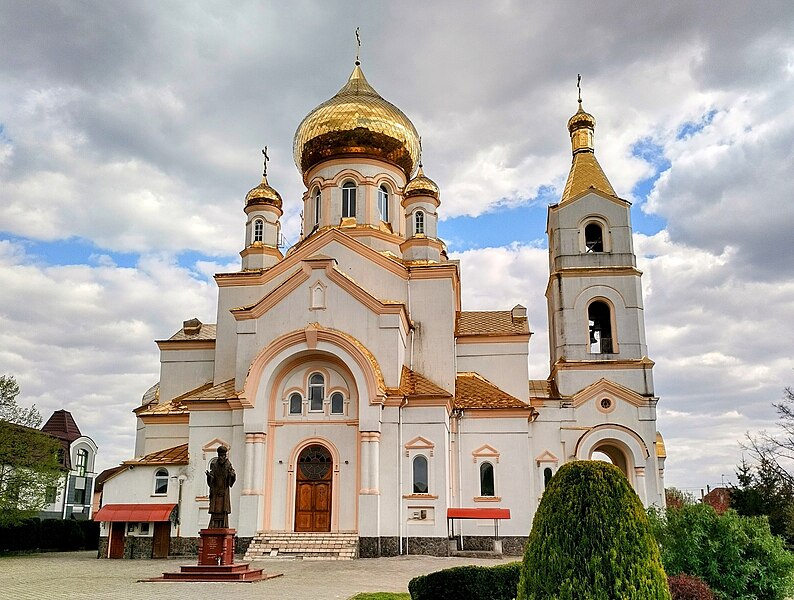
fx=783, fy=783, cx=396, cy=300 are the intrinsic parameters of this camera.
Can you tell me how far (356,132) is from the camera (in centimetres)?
2814

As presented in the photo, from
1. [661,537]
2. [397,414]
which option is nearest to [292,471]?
[397,414]

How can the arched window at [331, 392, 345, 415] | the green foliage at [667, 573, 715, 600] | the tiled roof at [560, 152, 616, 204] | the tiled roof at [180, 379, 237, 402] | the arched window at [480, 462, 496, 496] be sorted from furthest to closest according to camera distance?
the tiled roof at [560, 152, 616, 204] < the arched window at [480, 462, 496, 496] < the tiled roof at [180, 379, 237, 402] < the arched window at [331, 392, 345, 415] < the green foliage at [667, 573, 715, 600]

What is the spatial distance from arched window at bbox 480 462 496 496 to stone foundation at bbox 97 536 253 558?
6.85m

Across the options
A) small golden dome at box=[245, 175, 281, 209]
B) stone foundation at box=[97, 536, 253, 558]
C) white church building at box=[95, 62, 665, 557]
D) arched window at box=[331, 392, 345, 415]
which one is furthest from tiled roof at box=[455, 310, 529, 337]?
stone foundation at box=[97, 536, 253, 558]

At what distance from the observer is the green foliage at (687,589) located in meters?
9.73

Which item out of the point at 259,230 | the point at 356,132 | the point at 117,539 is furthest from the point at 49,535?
the point at 356,132

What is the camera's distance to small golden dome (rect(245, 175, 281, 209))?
2683 centimetres

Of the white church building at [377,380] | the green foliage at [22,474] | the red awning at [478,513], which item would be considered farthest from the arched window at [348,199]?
the green foliage at [22,474]

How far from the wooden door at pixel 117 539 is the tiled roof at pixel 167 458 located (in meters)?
1.75

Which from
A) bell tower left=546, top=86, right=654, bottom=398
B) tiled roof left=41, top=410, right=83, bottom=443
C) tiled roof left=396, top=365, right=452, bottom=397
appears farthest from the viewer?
tiled roof left=41, top=410, right=83, bottom=443

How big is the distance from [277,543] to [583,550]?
49.2ft

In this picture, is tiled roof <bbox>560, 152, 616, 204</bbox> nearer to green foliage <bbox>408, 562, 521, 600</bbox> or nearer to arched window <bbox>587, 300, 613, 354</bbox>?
arched window <bbox>587, 300, 613, 354</bbox>

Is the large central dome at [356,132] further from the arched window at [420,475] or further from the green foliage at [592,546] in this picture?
the green foliage at [592,546]

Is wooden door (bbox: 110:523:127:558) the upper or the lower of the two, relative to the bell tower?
lower
